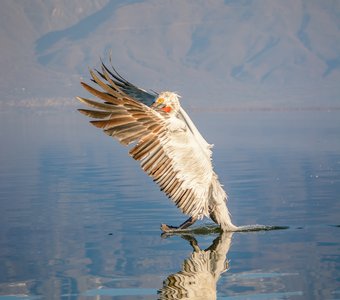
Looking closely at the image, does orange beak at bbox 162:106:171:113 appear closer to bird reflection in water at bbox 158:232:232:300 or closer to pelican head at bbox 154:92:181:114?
pelican head at bbox 154:92:181:114

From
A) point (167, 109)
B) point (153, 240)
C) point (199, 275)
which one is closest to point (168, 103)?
point (167, 109)

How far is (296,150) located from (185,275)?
19614 millimetres

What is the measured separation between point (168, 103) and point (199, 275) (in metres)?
2.81

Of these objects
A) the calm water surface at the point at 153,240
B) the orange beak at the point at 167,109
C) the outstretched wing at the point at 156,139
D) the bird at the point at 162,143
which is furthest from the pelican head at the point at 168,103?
the calm water surface at the point at 153,240

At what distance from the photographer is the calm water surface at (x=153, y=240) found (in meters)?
9.14

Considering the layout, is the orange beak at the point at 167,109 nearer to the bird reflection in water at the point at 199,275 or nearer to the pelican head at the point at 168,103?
the pelican head at the point at 168,103

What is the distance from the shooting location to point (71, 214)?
14.5m

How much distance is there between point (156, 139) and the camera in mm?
11180

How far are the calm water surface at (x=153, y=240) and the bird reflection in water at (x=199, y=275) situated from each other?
0.04ft

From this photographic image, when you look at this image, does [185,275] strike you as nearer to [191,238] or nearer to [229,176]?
[191,238]

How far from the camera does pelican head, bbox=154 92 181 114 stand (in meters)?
11.8

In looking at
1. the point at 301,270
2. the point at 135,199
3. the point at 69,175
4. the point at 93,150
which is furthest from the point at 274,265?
the point at 93,150

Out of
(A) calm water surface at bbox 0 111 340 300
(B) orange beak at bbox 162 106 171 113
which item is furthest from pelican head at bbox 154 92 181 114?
(A) calm water surface at bbox 0 111 340 300

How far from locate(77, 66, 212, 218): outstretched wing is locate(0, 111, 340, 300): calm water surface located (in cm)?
74
